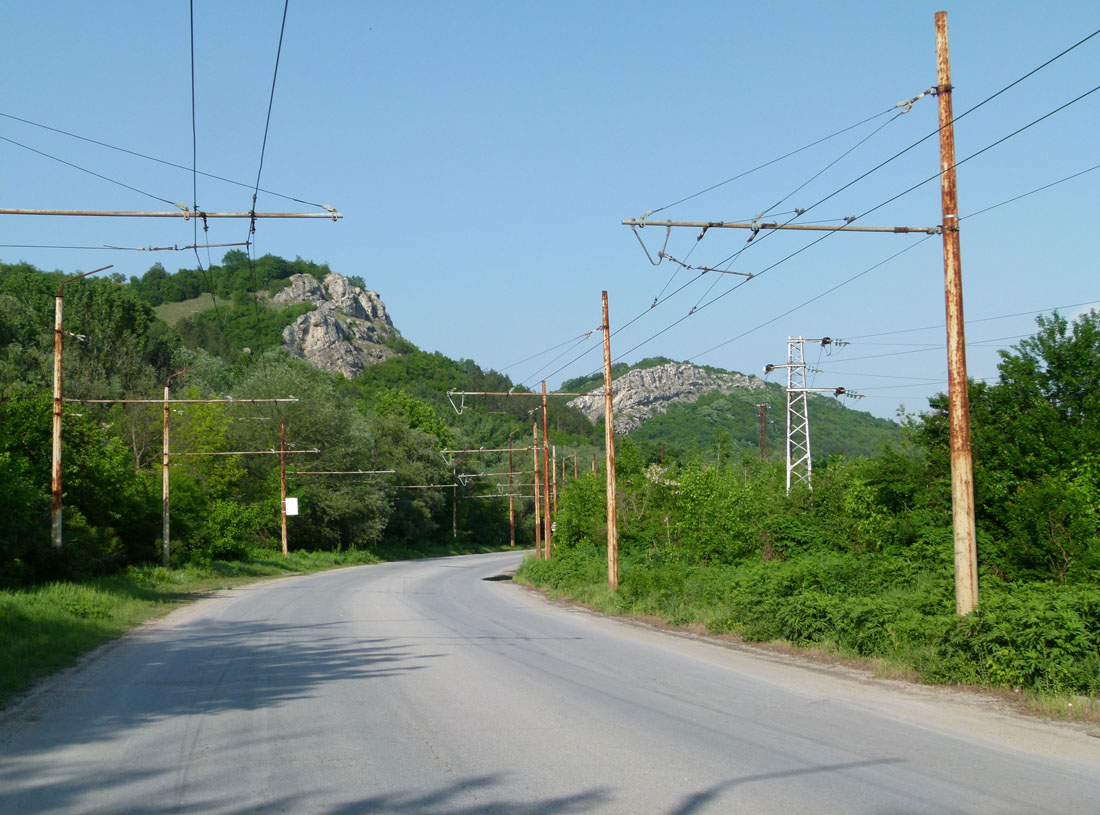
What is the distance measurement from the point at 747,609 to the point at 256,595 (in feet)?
68.3

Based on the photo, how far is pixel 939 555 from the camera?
19.7 metres

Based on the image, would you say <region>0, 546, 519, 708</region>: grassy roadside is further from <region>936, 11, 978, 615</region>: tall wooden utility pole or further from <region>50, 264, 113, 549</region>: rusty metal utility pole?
<region>936, 11, 978, 615</region>: tall wooden utility pole

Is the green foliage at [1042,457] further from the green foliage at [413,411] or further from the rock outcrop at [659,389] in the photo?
the rock outcrop at [659,389]

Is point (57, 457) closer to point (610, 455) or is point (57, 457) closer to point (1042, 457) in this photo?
point (610, 455)

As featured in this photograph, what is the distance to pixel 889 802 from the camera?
22.5 ft

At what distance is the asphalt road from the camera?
6992 mm

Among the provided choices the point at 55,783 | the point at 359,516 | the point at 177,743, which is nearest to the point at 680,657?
the point at 177,743

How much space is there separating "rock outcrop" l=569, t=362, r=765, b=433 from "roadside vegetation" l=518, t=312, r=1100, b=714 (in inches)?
5214

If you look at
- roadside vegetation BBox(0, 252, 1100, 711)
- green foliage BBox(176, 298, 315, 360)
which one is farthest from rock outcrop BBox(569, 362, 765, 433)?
roadside vegetation BBox(0, 252, 1100, 711)

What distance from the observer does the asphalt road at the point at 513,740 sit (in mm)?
6992

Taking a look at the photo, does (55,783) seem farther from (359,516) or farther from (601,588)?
(359,516)

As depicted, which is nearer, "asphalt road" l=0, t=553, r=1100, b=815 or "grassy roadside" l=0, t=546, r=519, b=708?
"asphalt road" l=0, t=553, r=1100, b=815

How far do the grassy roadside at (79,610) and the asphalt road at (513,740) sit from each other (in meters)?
0.79

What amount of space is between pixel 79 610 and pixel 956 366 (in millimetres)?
19371
